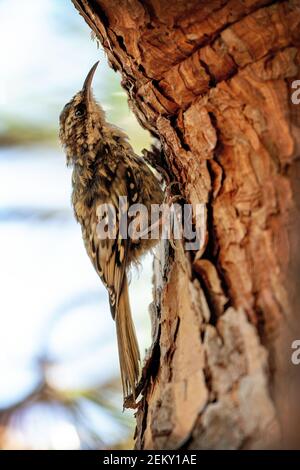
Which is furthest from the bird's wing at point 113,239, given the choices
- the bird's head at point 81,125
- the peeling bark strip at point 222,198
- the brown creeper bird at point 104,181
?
the peeling bark strip at point 222,198

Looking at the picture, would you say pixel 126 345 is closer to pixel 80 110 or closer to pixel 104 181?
pixel 104 181

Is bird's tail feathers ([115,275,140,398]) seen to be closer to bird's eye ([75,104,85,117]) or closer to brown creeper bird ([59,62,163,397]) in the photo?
brown creeper bird ([59,62,163,397])

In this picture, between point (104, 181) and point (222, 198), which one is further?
point (104, 181)

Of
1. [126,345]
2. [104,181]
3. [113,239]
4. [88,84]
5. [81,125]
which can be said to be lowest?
[126,345]

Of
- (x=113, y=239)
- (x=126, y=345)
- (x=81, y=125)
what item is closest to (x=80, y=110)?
(x=81, y=125)
